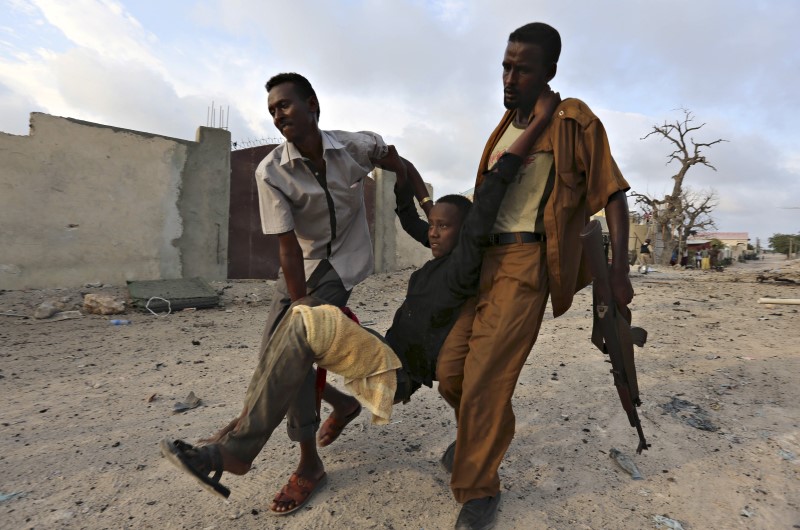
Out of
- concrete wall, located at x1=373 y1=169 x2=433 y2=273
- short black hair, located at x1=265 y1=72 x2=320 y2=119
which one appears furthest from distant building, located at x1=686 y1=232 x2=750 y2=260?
short black hair, located at x1=265 y1=72 x2=320 y2=119

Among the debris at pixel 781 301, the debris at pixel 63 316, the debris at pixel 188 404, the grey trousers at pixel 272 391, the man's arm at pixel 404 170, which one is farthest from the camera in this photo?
the debris at pixel 781 301

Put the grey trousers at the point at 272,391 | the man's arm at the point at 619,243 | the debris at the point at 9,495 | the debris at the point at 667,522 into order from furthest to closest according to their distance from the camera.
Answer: the debris at the point at 9,495, the debris at the point at 667,522, the man's arm at the point at 619,243, the grey trousers at the point at 272,391

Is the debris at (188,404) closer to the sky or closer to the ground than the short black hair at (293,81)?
closer to the ground

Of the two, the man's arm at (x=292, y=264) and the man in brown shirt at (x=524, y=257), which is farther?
the man's arm at (x=292, y=264)

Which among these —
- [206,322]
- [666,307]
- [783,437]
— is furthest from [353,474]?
[666,307]

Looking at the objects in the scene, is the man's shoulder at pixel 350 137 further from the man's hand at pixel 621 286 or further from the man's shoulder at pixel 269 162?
the man's hand at pixel 621 286

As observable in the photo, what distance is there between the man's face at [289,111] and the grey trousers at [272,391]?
2.79ft

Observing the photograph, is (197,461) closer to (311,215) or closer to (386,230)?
(311,215)

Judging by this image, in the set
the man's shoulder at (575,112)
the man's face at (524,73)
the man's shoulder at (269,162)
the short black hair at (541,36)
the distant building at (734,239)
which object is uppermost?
the distant building at (734,239)

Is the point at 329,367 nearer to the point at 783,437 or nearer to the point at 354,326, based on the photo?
the point at 354,326

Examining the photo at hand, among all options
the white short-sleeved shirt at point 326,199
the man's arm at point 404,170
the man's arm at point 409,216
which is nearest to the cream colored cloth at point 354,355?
the white short-sleeved shirt at point 326,199

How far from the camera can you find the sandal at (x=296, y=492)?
72.7 inches

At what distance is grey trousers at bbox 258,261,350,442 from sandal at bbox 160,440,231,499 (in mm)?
521

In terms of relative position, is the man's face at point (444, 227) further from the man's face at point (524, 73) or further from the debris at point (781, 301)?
the debris at point (781, 301)
